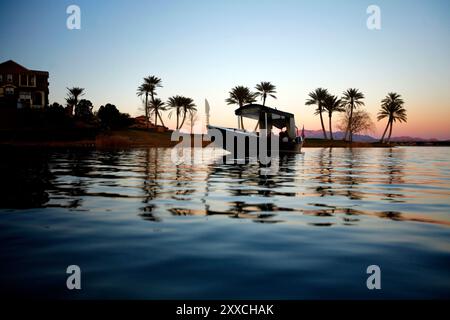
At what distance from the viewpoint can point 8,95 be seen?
2773 inches

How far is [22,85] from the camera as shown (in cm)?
7219

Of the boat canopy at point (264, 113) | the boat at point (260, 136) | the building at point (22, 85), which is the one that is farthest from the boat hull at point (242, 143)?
the building at point (22, 85)

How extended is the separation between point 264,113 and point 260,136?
3.23 metres

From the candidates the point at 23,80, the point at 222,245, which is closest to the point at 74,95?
the point at 23,80

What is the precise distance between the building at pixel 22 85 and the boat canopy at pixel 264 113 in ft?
161

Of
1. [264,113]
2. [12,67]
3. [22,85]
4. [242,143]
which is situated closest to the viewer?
[264,113]

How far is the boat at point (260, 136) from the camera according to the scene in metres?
35.5

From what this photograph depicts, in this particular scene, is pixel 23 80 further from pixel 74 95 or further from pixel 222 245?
pixel 222 245

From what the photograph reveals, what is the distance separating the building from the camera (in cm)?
7050

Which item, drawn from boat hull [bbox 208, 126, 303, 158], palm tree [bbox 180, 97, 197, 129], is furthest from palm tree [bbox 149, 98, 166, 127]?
boat hull [bbox 208, 126, 303, 158]

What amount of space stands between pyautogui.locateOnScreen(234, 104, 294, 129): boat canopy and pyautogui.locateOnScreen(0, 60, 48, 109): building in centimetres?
4918

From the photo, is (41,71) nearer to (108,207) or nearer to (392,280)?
(108,207)

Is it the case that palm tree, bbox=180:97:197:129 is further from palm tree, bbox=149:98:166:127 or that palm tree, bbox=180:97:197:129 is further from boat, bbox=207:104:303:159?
boat, bbox=207:104:303:159

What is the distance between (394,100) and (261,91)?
41.1 m
